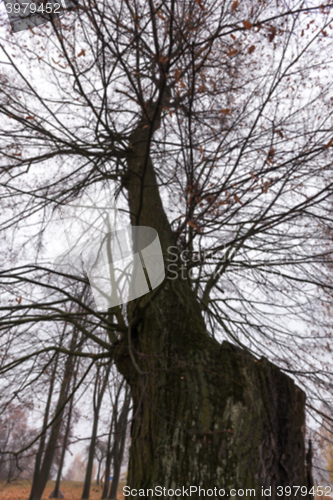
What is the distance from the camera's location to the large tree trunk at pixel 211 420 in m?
1.71

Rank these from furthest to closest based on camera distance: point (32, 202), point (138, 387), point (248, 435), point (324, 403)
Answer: point (32, 202)
point (324, 403)
point (138, 387)
point (248, 435)

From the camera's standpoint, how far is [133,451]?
2051 mm

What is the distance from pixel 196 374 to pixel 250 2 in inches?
106

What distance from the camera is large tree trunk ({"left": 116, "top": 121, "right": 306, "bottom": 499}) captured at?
1708 mm

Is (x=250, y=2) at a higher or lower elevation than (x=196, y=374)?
higher

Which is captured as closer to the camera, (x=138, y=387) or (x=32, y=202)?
(x=138, y=387)

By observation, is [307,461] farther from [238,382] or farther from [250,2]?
[250,2]

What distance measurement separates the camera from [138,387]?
7.38 feet

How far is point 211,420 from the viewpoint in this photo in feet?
5.98

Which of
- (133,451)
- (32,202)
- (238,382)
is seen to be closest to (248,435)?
(238,382)

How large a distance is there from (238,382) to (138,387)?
29.9 inches

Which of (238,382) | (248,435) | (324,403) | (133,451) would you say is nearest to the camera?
Result: (248,435)

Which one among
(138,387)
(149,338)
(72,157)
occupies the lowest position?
(138,387)

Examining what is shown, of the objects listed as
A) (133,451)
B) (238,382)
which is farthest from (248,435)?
(133,451)
